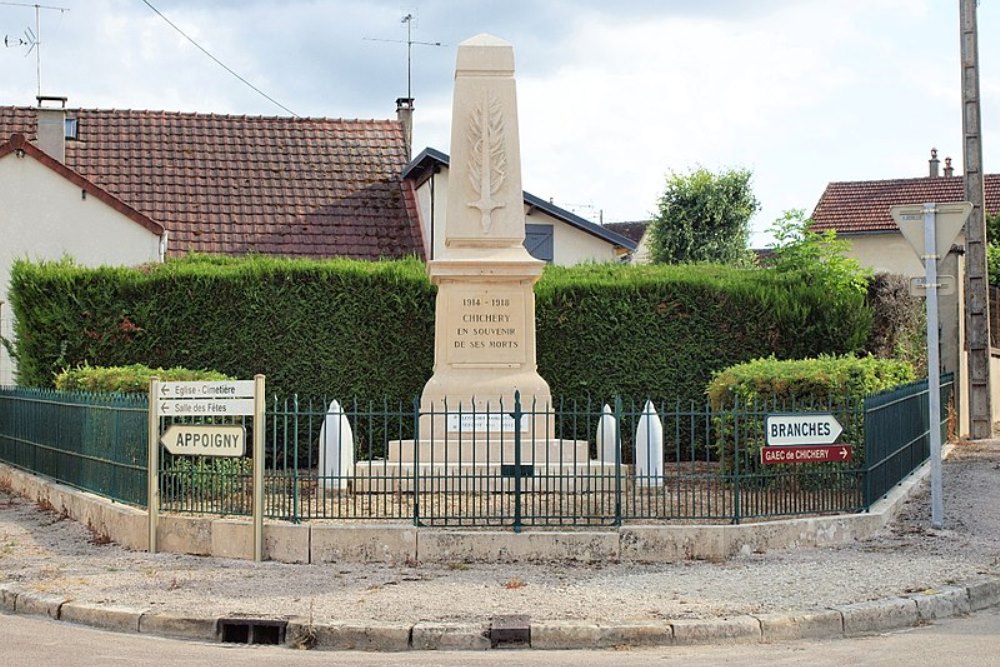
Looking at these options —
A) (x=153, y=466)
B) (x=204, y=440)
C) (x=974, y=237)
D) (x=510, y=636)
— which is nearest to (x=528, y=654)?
(x=510, y=636)

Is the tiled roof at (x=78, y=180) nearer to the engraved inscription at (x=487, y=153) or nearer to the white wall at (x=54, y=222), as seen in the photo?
the white wall at (x=54, y=222)

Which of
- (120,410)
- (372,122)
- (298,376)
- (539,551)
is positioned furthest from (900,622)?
(372,122)

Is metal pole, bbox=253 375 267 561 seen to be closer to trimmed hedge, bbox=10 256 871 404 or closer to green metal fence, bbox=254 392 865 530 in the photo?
green metal fence, bbox=254 392 865 530

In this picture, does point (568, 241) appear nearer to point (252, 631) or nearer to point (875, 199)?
point (252, 631)

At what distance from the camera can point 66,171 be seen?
22797 mm

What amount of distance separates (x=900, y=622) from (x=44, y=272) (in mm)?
13455

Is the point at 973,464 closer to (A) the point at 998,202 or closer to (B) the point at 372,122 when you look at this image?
(B) the point at 372,122

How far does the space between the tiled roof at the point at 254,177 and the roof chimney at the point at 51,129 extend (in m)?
0.47

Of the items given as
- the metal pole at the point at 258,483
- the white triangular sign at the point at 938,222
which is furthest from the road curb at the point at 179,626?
the white triangular sign at the point at 938,222

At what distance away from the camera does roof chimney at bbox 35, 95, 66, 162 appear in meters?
24.8

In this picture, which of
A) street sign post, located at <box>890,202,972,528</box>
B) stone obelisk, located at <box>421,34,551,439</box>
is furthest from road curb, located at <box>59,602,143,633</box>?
street sign post, located at <box>890,202,972,528</box>

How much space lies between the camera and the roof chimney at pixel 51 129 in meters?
24.8

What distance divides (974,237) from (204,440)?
15.0 metres

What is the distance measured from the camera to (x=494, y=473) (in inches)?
523
